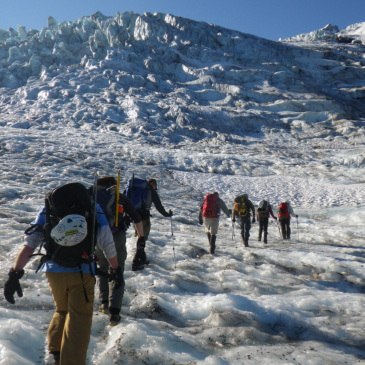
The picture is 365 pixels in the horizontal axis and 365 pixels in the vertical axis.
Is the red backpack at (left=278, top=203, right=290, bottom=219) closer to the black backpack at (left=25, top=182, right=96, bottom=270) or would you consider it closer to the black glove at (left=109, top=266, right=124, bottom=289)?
the black glove at (left=109, top=266, right=124, bottom=289)

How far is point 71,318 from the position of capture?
9.64ft

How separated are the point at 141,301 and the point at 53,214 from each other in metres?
2.65

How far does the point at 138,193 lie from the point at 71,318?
3757mm

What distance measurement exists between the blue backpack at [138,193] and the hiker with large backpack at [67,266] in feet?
10.7

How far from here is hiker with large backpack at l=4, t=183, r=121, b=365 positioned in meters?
2.94

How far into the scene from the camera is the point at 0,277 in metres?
5.29

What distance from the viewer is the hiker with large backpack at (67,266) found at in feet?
9.64

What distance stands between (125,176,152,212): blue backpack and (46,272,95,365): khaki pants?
11.3 ft

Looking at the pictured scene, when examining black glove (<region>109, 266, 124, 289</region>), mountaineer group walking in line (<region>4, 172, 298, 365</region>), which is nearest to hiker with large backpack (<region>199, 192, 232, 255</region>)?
black glove (<region>109, 266, 124, 289</region>)

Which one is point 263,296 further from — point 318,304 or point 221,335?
point 221,335

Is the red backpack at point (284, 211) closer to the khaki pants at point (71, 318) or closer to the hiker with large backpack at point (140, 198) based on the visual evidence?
the hiker with large backpack at point (140, 198)

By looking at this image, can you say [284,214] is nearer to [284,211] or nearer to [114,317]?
[284,211]

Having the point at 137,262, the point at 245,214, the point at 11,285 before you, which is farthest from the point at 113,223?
the point at 245,214

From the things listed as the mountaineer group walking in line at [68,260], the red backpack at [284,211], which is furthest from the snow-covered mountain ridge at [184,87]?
the mountaineer group walking in line at [68,260]
